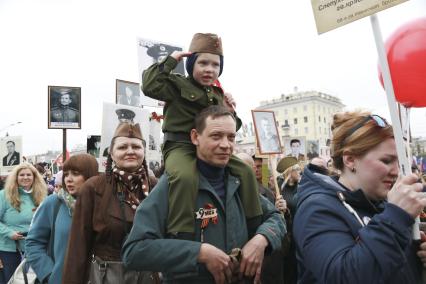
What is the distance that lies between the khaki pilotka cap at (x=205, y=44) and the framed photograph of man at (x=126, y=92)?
12.0ft

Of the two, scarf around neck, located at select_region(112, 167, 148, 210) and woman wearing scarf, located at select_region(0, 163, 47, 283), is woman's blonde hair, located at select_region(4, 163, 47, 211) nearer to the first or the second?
woman wearing scarf, located at select_region(0, 163, 47, 283)

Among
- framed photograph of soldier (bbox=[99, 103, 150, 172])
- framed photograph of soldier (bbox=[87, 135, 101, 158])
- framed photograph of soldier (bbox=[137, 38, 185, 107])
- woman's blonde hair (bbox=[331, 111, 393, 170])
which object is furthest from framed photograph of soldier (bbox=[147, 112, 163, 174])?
woman's blonde hair (bbox=[331, 111, 393, 170])

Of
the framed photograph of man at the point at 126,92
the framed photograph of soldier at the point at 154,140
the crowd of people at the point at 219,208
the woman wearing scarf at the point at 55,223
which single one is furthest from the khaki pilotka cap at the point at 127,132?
the framed photograph of man at the point at 126,92

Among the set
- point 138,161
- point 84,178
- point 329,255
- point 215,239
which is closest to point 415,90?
point 329,255

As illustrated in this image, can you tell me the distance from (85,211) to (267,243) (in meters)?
1.50

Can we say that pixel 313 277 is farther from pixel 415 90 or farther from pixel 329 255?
pixel 415 90

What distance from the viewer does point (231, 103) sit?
9.96 ft

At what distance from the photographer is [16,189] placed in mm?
6133

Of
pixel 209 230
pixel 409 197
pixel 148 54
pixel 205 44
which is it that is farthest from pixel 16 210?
pixel 409 197

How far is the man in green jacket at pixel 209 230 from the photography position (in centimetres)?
216

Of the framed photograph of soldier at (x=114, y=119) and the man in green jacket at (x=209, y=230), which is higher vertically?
the framed photograph of soldier at (x=114, y=119)

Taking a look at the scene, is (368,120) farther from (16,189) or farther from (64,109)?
(64,109)

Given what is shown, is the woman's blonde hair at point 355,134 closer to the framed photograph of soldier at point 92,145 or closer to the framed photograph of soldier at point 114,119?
the framed photograph of soldier at point 114,119

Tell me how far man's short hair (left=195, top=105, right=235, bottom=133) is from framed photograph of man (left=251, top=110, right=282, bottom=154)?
354cm
